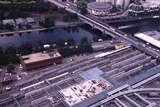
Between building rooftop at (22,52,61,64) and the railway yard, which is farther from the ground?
building rooftop at (22,52,61,64)

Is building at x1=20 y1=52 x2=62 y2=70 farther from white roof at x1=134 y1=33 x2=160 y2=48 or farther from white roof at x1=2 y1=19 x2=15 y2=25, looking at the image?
white roof at x1=134 y1=33 x2=160 y2=48

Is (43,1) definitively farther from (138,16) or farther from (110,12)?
(138,16)

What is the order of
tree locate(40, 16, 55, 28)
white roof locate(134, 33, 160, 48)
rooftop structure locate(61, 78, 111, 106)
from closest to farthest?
1. rooftop structure locate(61, 78, 111, 106)
2. white roof locate(134, 33, 160, 48)
3. tree locate(40, 16, 55, 28)

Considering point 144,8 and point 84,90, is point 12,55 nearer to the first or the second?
point 84,90

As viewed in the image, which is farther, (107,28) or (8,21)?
(8,21)

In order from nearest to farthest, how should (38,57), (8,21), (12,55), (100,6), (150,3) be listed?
(38,57), (12,55), (8,21), (100,6), (150,3)

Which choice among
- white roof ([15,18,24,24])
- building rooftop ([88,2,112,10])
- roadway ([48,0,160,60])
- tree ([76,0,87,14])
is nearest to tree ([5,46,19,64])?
white roof ([15,18,24,24])

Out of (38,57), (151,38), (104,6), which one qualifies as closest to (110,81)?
(38,57)
